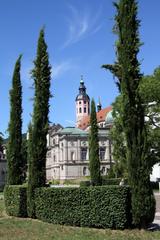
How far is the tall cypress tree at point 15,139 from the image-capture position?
2092cm

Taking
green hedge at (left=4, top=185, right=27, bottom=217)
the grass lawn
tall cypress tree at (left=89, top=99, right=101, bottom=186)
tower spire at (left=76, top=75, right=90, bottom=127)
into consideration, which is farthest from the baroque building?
the grass lawn

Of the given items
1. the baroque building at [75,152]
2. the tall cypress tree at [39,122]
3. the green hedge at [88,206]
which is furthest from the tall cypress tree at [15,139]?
the baroque building at [75,152]

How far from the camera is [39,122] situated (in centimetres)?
1811

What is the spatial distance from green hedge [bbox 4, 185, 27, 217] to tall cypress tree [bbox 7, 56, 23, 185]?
4.57ft

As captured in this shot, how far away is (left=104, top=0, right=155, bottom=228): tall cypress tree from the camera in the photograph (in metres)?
13.5

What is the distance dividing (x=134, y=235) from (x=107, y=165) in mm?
92302

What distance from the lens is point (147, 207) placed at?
13500 mm

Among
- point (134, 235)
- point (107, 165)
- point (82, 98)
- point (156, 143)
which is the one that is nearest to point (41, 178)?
point (134, 235)

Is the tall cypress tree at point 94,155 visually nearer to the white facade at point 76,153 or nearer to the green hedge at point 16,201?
the green hedge at point 16,201

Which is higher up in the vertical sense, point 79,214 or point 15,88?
point 15,88

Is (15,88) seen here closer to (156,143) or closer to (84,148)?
(156,143)

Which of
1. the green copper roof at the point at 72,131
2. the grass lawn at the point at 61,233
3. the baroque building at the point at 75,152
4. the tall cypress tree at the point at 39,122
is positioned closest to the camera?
the grass lawn at the point at 61,233

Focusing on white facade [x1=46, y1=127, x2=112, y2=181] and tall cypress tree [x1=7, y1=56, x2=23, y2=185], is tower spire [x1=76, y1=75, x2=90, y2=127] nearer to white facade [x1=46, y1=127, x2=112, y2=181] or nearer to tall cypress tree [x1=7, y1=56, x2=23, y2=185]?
white facade [x1=46, y1=127, x2=112, y2=181]

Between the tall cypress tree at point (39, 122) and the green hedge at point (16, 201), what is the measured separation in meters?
0.73
